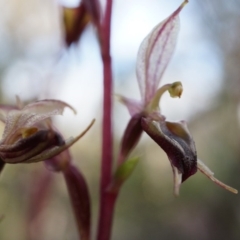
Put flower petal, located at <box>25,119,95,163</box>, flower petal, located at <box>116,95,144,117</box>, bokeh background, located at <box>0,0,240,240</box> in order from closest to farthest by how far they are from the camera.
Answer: flower petal, located at <box>25,119,95,163</box> < flower petal, located at <box>116,95,144,117</box> < bokeh background, located at <box>0,0,240,240</box>

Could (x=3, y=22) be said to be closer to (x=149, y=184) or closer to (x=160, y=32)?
(x=149, y=184)

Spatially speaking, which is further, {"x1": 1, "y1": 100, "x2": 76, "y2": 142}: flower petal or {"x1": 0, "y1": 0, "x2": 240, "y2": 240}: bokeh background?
{"x1": 0, "y1": 0, "x2": 240, "y2": 240}: bokeh background

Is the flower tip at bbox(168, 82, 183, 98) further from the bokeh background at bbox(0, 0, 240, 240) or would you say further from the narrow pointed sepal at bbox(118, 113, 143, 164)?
the bokeh background at bbox(0, 0, 240, 240)

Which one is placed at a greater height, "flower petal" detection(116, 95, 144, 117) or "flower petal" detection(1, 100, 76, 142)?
"flower petal" detection(1, 100, 76, 142)

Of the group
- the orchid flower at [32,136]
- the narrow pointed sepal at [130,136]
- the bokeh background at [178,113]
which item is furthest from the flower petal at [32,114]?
the bokeh background at [178,113]

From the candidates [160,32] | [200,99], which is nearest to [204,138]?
[200,99]

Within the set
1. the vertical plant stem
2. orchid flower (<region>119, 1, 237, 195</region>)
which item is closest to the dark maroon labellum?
orchid flower (<region>119, 1, 237, 195</region>)
